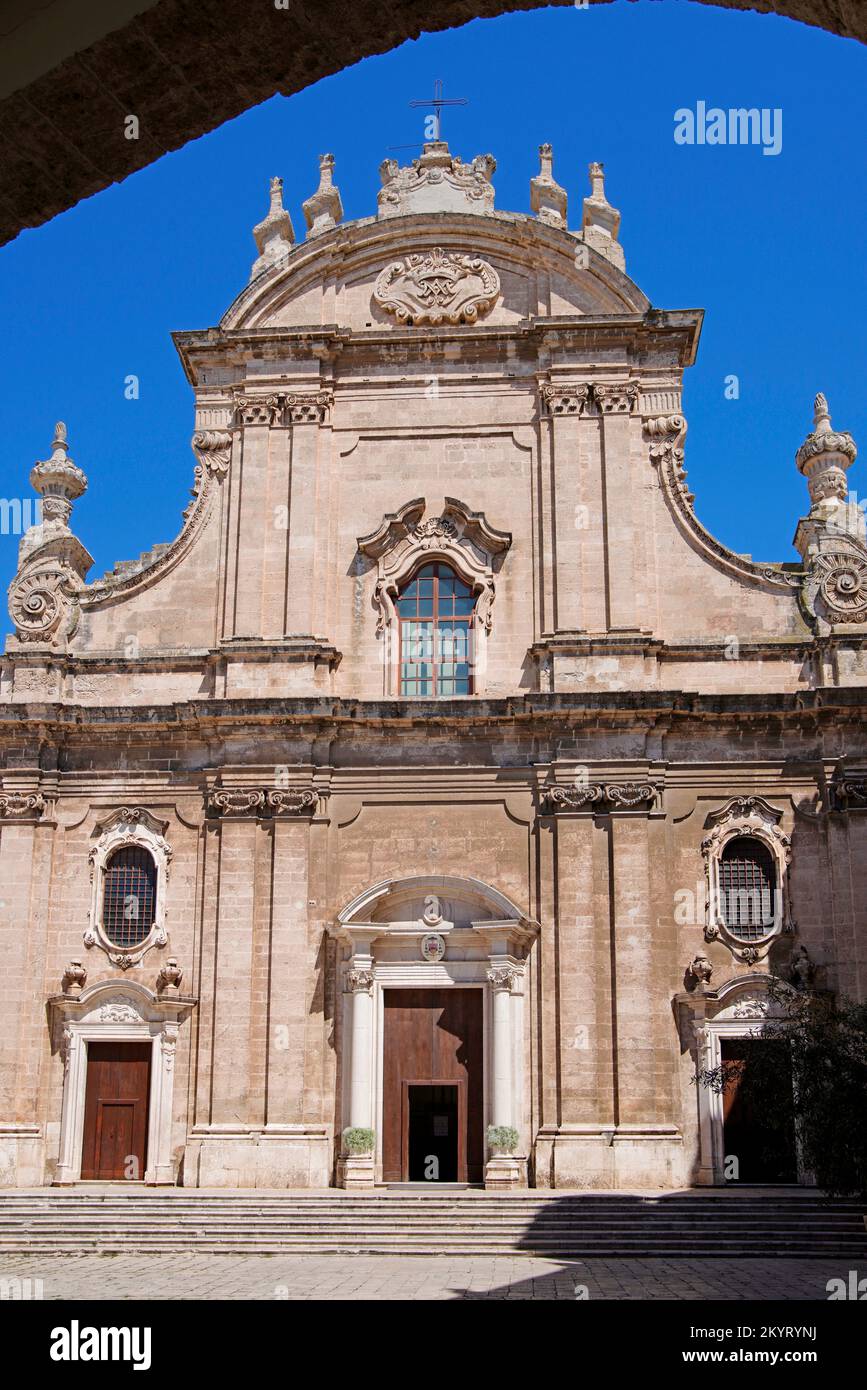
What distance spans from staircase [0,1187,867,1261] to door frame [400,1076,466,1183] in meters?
1.88

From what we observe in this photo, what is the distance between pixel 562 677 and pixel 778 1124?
28.7 ft

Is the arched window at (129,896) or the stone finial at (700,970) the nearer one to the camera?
the stone finial at (700,970)

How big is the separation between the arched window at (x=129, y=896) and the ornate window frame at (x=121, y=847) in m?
0.09

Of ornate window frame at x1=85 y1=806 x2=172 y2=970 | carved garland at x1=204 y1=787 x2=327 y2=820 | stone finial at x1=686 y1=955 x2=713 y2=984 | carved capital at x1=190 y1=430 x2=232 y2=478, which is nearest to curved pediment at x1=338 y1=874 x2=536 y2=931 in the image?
carved garland at x1=204 y1=787 x2=327 y2=820

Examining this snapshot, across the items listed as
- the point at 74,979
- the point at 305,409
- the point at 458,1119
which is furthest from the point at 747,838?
the point at 74,979

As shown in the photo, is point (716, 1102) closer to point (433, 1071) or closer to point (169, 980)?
point (433, 1071)

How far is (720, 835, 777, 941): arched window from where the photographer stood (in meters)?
23.9

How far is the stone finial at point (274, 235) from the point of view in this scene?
28.3 m

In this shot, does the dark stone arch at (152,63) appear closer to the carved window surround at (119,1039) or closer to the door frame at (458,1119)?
the door frame at (458,1119)

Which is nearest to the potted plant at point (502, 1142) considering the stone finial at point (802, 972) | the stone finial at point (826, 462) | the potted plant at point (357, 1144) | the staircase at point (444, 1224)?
the staircase at point (444, 1224)

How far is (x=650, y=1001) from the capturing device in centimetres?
2320

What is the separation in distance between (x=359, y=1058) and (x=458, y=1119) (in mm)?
1899
